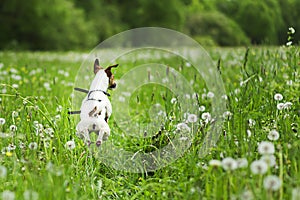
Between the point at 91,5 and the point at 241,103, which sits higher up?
the point at 91,5

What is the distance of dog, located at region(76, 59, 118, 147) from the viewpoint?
2668mm

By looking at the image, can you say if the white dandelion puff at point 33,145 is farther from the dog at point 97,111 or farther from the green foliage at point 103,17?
the green foliage at point 103,17

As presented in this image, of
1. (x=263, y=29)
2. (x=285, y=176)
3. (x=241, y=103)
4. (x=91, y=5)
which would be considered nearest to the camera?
(x=285, y=176)

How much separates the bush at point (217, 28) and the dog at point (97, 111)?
24018mm

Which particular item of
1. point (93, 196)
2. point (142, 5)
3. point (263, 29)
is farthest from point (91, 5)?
point (93, 196)

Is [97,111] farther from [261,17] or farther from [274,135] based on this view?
[261,17]

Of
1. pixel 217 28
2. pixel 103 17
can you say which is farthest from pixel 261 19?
pixel 103 17

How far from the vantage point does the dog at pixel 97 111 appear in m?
2.67

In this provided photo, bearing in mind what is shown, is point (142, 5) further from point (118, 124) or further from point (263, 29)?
point (118, 124)

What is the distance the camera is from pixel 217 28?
2844 cm

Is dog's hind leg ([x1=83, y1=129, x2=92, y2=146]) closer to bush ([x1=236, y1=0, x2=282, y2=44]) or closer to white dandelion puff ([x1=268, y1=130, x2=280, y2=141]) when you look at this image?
white dandelion puff ([x1=268, y1=130, x2=280, y2=141])

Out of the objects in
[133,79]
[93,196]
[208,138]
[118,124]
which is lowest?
[93,196]

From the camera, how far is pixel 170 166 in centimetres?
256

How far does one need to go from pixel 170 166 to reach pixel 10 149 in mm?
859
